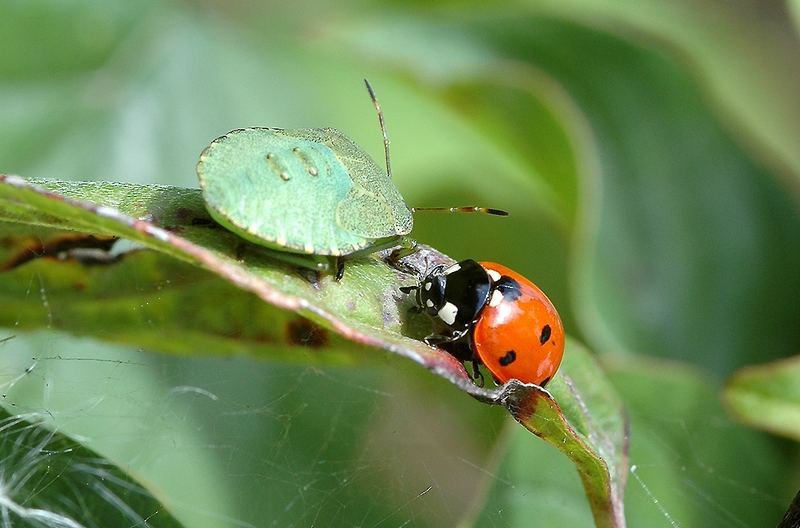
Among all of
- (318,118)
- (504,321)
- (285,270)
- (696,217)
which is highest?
(285,270)

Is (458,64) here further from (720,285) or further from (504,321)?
(504,321)

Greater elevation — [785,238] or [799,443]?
[785,238]

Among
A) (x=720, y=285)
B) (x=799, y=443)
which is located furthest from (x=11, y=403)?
(x=720, y=285)

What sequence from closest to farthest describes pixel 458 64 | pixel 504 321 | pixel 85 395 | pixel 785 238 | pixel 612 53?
pixel 504 321 < pixel 85 395 < pixel 785 238 < pixel 612 53 < pixel 458 64

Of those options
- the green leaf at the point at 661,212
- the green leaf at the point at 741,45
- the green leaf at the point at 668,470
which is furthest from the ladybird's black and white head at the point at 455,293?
the green leaf at the point at 741,45

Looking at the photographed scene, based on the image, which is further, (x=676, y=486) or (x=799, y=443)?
(x=799, y=443)

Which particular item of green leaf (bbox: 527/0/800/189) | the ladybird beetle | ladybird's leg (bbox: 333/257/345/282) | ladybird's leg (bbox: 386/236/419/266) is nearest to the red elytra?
the ladybird beetle

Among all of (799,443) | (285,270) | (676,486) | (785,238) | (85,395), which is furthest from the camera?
(785,238)

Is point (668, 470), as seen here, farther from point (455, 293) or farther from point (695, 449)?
point (455, 293)

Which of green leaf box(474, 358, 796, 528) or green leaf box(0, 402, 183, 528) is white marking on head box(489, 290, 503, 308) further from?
green leaf box(0, 402, 183, 528)
